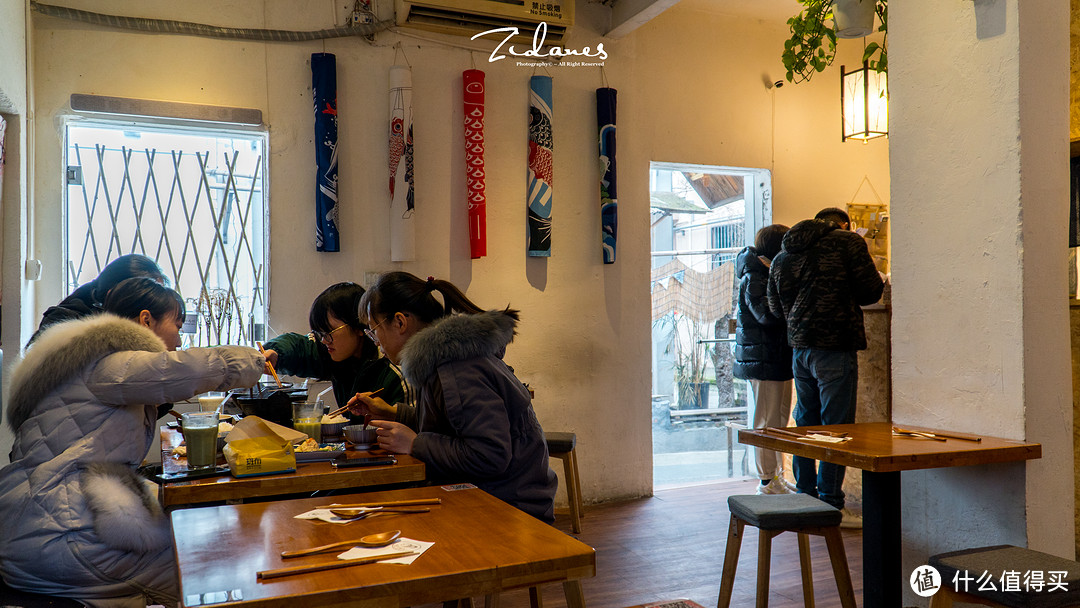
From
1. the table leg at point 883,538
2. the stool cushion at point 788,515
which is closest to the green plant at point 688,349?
the stool cushion at point 788,515

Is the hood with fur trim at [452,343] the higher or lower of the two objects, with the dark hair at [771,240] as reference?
lower

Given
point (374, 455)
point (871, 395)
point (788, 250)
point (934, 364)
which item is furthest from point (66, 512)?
point (871, 395)

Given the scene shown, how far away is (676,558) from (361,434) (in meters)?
1.90

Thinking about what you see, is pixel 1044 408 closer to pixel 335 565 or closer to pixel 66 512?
pixel 335 565

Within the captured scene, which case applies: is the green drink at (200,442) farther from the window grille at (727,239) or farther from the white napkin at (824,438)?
the window grille at (727,239)

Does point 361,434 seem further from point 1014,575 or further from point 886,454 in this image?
point 1014,575

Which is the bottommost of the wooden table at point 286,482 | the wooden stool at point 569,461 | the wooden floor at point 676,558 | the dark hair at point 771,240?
the wooden floor at point 676,558

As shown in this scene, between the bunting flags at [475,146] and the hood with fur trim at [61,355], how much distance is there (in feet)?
7.86

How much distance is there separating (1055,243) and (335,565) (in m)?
2.08

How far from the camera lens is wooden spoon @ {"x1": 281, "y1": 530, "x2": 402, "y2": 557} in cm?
128

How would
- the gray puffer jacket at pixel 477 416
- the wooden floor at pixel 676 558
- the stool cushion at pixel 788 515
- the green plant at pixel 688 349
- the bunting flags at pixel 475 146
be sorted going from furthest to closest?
the green plant at pixel 688 349
the bunting flags at pixel 475 146
the wooden floor at pixel 676 558
the stool cushion at pixel 788 515
the gray puffer jacket at pixel 477 416

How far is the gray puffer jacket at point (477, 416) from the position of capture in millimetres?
1953

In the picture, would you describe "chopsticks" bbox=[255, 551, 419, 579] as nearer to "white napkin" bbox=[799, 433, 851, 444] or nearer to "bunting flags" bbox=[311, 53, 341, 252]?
"white napkin" bbox=[799, 433, 851, 444]

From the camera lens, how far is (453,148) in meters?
4.22
